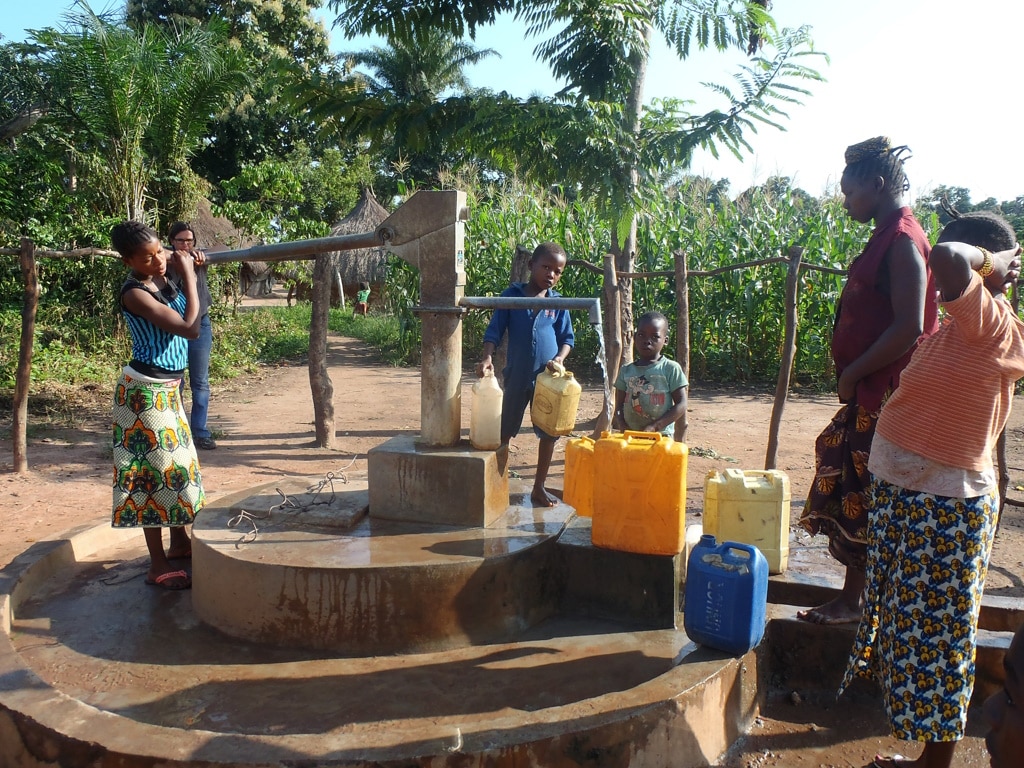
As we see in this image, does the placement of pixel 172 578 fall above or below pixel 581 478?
below

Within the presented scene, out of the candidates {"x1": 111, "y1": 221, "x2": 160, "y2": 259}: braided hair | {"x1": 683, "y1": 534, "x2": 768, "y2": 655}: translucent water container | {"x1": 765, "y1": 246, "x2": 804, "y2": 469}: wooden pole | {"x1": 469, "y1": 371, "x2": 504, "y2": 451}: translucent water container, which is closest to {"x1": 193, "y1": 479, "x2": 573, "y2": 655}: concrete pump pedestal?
{"x1": 469, "y1": 371, "x2": 504, "y2": 451}: translucent water container

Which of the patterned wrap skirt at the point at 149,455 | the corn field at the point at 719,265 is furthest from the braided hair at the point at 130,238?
the corn field at the point at 719,265

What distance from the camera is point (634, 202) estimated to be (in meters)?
6.11

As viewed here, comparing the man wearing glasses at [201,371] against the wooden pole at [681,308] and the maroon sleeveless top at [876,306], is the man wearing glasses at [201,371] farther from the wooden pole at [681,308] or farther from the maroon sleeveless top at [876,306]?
the maroon sleeveless top at [876,306]

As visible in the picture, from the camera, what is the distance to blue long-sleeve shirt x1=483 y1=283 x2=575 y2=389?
12.8 feet

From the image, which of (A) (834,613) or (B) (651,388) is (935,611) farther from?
(B) (651,388)

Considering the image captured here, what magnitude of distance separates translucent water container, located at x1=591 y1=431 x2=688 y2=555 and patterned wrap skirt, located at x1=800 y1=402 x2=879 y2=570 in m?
0.48

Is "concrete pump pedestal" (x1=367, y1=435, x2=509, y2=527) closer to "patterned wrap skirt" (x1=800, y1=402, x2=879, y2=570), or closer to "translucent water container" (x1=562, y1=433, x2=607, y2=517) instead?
"translucent water container" (x1=562, y1=433, x2=607, y2=517)

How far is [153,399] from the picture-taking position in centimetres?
320

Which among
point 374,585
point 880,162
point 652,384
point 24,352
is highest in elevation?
point 880,162

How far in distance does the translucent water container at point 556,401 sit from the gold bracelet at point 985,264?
1779 mm

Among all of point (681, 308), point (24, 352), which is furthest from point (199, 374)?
point (681, 308)

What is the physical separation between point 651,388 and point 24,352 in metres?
4.54

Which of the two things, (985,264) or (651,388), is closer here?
(985,264)
